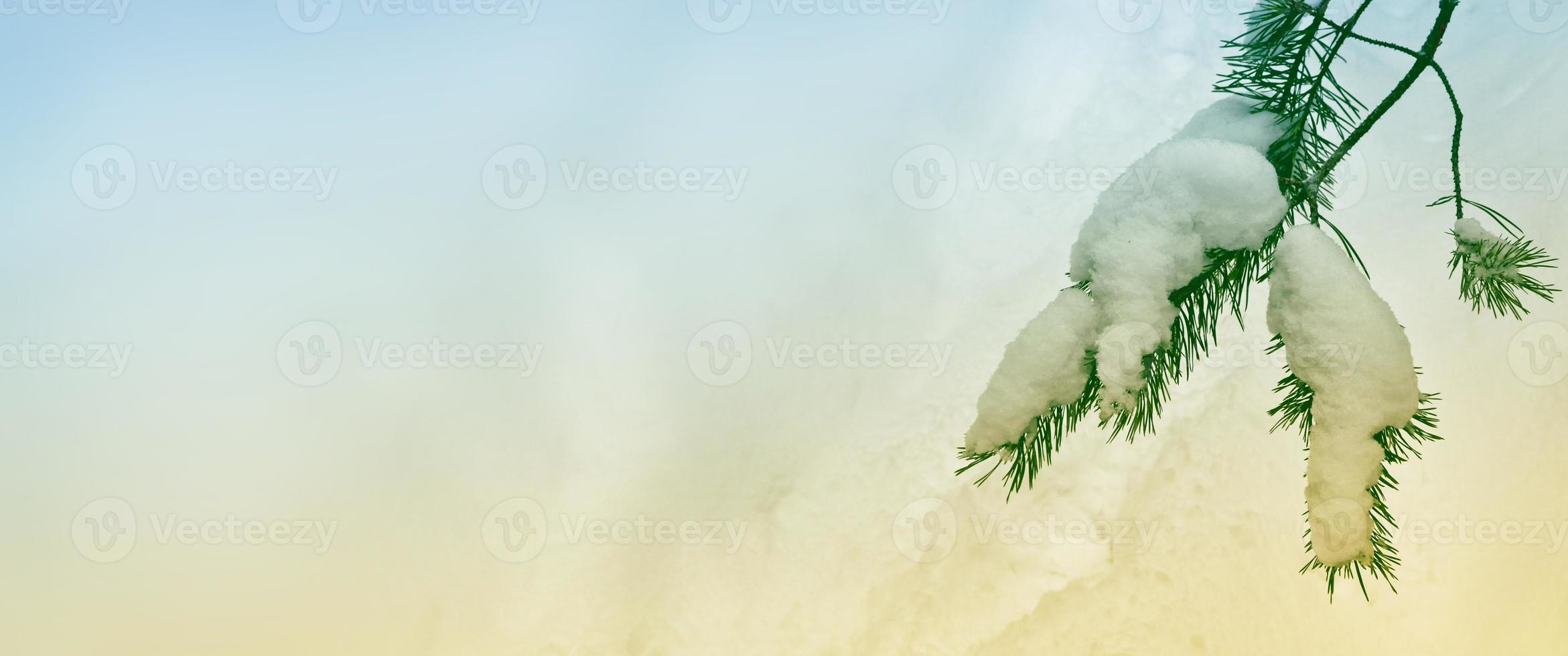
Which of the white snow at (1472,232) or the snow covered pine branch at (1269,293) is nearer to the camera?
the snow covered pine branch at (1269,293)

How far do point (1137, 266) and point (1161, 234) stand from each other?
0.08ft

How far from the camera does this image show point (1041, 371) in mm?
461

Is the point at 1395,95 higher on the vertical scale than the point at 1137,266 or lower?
higher

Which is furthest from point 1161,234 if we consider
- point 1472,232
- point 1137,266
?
point 1472,232

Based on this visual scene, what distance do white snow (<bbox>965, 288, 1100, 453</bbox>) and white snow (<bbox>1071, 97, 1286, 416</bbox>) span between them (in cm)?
1

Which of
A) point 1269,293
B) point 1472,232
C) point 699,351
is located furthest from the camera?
point 699,351

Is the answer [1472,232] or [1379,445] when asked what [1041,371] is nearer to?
[1379,445]

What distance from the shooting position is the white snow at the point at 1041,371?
46cm

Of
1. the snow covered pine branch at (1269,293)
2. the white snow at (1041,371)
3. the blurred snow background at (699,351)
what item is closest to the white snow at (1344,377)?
the snow covered pine branch at (1269,293)

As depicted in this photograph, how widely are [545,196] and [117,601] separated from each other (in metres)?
1.55

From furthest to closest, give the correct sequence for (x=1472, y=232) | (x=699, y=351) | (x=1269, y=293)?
(x=699, y=351) < (x=1472, y=232) < (x=1269, y=293)

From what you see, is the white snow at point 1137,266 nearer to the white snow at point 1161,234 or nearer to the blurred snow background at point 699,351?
the white snow at point 1161,234

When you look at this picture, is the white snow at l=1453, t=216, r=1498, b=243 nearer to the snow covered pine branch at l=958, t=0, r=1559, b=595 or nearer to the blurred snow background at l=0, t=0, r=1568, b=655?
the snow covered pine branch at l=958, t=0, r=1559, b=595

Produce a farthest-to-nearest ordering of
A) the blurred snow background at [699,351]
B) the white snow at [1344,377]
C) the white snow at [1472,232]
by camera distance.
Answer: the blurred snow background at [699,351], the white snow at [1472,232], the white snow at [1344,377]
